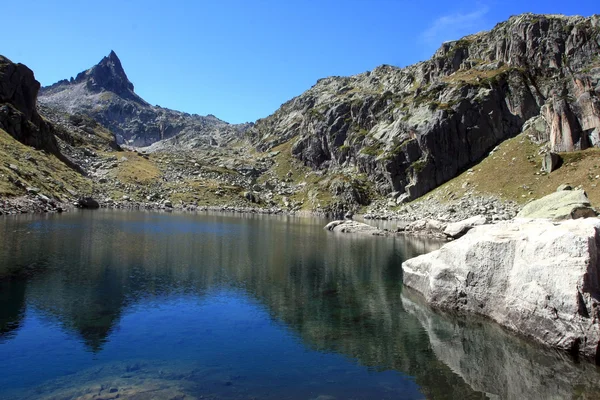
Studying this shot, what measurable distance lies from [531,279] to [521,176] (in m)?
108

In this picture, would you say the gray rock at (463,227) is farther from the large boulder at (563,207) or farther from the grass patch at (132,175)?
the grass patch at (132,175)

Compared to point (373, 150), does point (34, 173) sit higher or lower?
lower

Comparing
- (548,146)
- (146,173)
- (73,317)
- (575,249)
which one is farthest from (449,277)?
→ (146,173)

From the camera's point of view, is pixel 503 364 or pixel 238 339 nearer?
pixel 503 364

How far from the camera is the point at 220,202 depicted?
187 metres

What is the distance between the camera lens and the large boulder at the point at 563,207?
50459 millimetres

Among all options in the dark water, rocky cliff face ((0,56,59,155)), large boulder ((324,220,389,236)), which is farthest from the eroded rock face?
→ rocky cliff face ((0,56,59,155))

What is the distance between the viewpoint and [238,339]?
26094 millimetres

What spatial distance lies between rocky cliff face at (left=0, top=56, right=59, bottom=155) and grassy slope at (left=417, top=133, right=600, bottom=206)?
155815 mm

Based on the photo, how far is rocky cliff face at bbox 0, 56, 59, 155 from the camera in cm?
14500

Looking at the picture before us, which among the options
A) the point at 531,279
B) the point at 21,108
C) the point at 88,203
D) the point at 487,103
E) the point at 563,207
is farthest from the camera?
the point at 21,108

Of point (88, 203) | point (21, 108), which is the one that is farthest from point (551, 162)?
point (21, 108)

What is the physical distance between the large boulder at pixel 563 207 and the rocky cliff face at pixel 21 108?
166462mm

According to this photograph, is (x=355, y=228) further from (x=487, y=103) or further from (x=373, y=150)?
(x=373, y=150)
